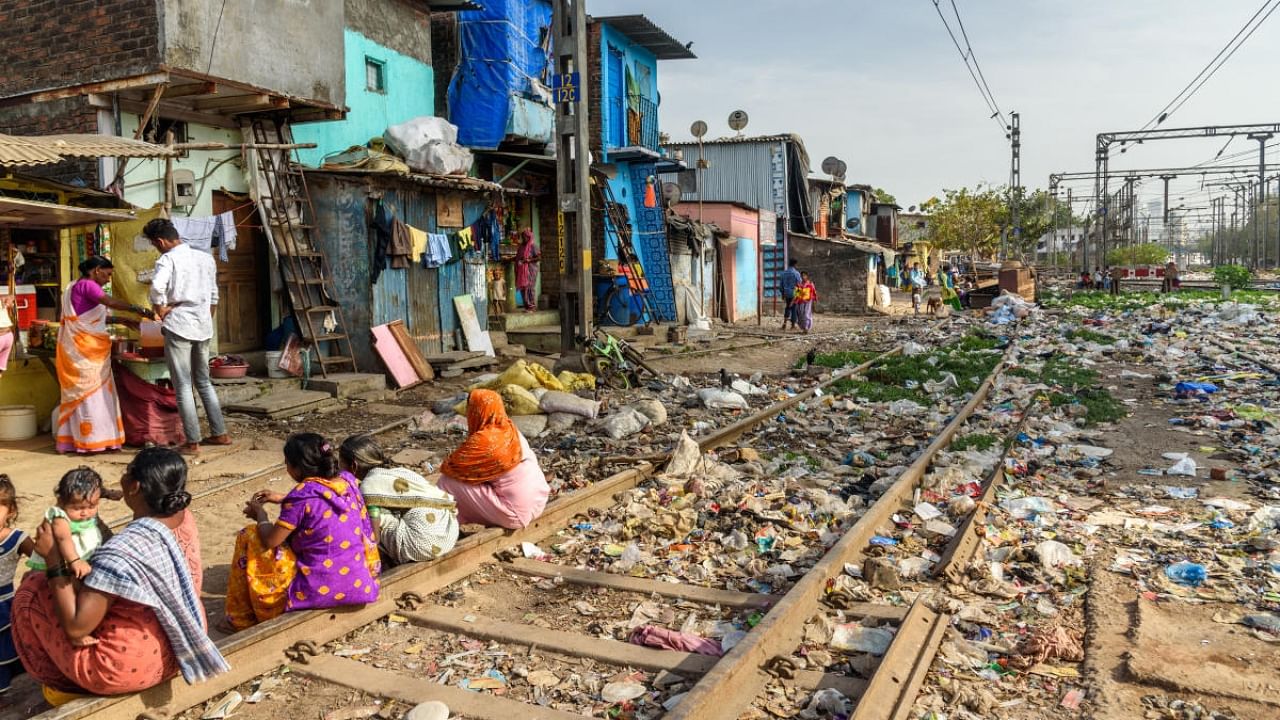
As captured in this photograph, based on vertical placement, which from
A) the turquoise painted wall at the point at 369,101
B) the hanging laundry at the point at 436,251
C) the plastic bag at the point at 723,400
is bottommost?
the plastic bag at the point at 723,400

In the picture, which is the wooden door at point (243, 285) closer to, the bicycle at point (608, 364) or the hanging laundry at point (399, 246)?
the hanging laundry at point (399, 246)

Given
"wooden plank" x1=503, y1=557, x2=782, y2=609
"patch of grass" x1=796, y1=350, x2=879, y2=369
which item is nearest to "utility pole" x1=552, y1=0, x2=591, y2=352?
"patch of grass" x1=796, y1=350, x2=879, y2=369

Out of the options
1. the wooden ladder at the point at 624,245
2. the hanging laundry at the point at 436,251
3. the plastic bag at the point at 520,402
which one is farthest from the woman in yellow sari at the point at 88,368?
the wooden ladder at the point at 624,245

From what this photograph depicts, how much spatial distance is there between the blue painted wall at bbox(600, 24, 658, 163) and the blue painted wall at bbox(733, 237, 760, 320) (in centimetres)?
769

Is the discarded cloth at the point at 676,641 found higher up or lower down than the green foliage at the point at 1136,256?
lower down

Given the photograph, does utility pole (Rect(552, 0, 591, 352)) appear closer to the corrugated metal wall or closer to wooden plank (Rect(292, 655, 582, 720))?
the corrugated metal wall

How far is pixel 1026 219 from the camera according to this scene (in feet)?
196

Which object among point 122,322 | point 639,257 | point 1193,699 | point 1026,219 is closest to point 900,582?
point 1193,699

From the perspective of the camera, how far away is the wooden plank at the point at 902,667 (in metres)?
3.45

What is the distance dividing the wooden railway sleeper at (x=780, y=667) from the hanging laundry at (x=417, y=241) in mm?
10237

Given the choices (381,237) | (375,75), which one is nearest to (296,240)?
(381,237)

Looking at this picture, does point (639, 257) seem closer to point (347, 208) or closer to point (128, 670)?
point (347, 208)

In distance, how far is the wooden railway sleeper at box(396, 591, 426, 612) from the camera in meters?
4.63

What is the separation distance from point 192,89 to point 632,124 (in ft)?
42.2
